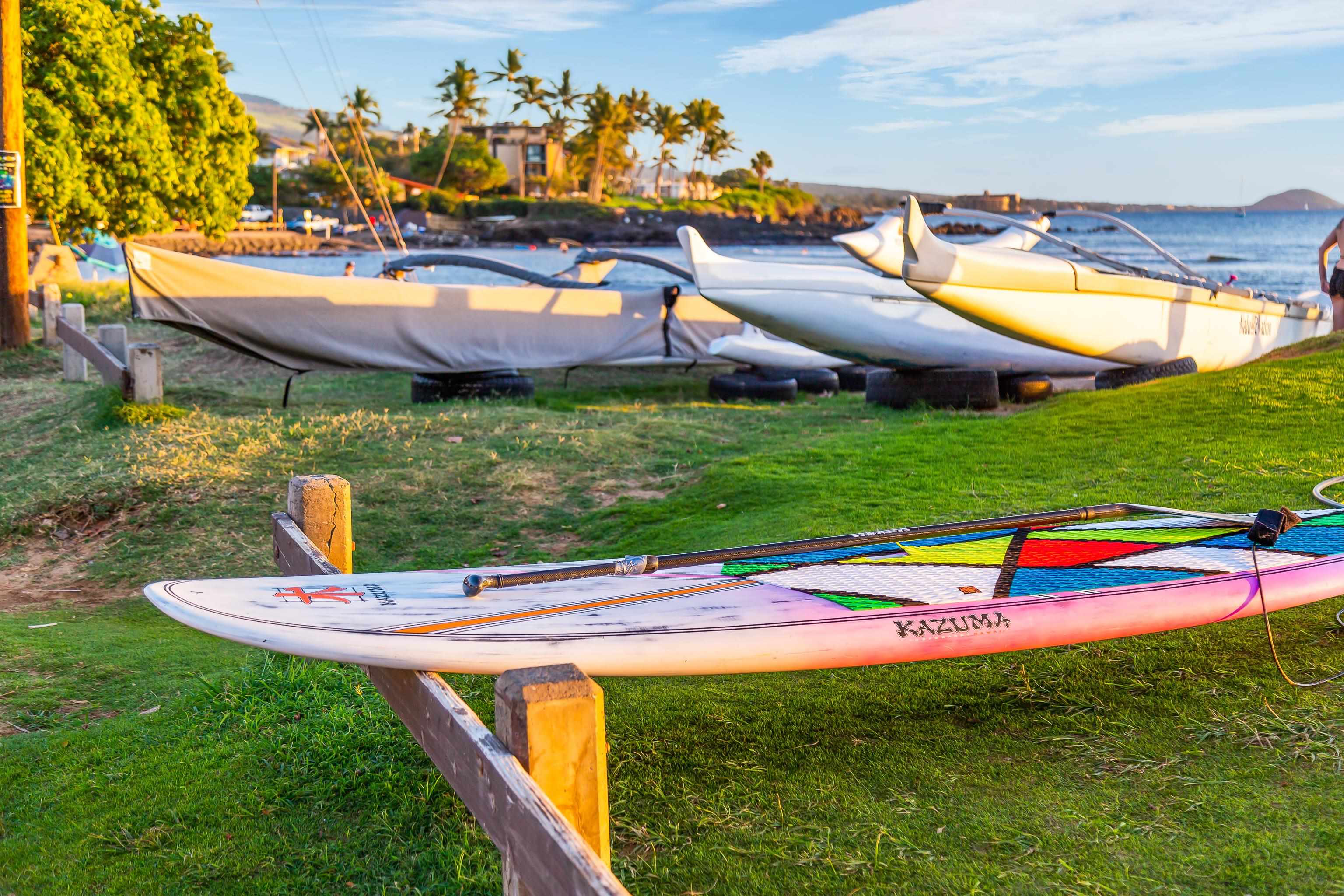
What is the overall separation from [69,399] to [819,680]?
9.05 metres

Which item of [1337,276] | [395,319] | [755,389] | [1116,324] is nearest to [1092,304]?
[1116,324]

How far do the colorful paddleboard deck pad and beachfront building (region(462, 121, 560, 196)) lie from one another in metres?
113

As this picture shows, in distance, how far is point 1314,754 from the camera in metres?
3.23

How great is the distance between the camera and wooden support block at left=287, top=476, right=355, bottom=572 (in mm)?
3939

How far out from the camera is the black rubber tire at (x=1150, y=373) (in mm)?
10953

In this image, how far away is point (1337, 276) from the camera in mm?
10031

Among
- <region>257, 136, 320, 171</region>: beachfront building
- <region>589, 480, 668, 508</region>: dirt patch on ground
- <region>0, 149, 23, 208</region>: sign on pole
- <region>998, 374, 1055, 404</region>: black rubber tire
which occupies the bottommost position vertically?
<region>589, 480, 668, 508</region>: dirt patch on ground

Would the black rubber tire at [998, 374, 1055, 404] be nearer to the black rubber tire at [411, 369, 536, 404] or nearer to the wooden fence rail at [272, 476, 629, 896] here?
the black rubber tire at [411, 369, 536, 404]

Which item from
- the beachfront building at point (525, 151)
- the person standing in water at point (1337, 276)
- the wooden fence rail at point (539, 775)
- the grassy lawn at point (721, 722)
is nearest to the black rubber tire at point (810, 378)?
the person standing in water at point (1337, 276)

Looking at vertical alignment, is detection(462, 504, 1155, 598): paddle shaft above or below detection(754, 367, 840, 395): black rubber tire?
above

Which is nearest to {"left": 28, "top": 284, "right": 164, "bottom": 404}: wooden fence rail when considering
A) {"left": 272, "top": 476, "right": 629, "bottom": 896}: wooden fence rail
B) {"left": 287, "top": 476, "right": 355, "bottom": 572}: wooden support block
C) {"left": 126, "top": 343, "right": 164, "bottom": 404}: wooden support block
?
{"left": 126, "top": 343, "right": 164, "bottom": 404}: wooden support block

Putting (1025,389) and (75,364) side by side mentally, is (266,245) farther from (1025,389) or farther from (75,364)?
(1025,389)

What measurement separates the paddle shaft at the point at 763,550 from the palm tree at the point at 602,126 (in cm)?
10249

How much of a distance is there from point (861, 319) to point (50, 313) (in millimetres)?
10759
